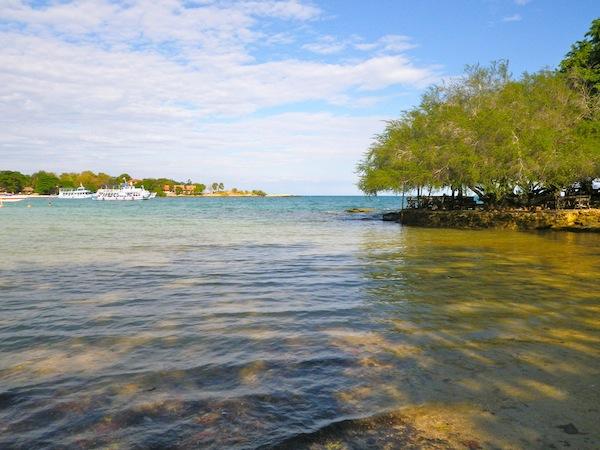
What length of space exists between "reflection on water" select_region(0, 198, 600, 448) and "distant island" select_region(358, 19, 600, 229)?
63.3ft

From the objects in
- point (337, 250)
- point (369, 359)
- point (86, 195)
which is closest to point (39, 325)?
point (369, 359)

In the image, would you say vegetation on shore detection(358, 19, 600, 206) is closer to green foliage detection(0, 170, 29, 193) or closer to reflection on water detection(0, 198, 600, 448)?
reflection on water detection(0, 198, 600, 448)

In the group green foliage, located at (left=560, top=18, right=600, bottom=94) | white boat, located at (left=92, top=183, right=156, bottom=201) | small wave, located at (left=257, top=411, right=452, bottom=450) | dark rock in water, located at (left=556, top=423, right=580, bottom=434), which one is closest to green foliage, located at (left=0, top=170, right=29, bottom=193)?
white boat, located at (left=92, top=183, right=156, bottom=201)

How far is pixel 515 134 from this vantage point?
102ft

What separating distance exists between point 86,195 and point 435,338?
19654 cm

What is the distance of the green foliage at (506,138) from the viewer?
1185 inches

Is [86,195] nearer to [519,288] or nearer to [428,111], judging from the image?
[428,111]

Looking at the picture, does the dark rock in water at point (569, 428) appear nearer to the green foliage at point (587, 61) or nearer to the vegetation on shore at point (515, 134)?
the vegetation on shore at point (515, 134)

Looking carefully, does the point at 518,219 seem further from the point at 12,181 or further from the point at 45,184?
the point at 45,184

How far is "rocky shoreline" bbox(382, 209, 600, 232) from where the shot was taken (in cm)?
2895

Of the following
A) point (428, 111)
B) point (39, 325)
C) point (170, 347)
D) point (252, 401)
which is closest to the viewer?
point (252, 401)

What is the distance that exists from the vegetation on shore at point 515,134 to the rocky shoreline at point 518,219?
2.07 metres

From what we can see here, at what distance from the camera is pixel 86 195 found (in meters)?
182

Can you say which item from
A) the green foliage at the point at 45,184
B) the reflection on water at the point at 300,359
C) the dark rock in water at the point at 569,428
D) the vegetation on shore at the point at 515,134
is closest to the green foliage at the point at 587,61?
the vegetation on shore at the point at 515,134
